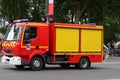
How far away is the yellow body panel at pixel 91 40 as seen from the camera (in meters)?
24.5

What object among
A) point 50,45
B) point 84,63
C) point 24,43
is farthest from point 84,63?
point 24,43

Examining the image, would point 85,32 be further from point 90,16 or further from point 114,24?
point 114,24

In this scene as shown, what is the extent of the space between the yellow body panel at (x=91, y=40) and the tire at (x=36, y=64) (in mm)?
2963

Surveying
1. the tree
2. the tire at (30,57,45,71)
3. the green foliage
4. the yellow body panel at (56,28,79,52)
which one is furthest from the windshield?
the tree

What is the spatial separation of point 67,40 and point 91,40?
6.19ft

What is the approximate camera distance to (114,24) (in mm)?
55344

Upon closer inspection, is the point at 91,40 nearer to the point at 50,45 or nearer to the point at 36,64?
the point at 50,45

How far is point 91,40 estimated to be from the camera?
24906mm

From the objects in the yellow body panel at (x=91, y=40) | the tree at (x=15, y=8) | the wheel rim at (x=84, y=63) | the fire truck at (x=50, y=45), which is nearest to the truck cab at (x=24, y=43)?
the fire truck at (x=50, y=45)

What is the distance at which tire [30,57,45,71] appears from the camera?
73.0ft

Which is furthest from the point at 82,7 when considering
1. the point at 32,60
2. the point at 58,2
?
the point at 32,60

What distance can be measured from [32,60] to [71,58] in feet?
8.71

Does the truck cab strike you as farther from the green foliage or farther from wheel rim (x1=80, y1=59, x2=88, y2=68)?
the green foliage

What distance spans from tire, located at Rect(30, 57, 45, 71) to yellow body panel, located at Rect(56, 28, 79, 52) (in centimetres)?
122
